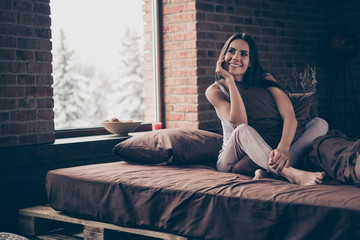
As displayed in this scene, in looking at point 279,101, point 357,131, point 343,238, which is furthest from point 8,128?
point 357,131

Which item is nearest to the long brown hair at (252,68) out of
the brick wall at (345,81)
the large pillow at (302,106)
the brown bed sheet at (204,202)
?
the large pillow at (302,106)

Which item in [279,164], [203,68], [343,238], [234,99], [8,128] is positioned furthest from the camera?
[203,68]

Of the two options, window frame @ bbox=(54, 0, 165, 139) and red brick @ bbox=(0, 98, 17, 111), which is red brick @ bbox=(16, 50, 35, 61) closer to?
red brick @ bbox=(0, 98, 17, 111)

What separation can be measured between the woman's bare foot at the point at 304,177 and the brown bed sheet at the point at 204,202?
0.08 meters

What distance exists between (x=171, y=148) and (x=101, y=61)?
50.4 inches

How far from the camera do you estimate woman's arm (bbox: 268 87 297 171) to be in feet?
8.52

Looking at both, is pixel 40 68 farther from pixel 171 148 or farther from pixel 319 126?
pixel 319 126

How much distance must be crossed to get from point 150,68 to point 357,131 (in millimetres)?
2249

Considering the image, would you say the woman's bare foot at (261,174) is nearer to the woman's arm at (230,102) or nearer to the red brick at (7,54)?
the woman's arm at (230,102)

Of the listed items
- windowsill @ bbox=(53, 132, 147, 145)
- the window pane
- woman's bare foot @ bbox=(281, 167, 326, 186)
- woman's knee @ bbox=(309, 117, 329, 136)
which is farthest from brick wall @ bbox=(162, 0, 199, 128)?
woman's bare foot @ bbox=(281, 167, 326, 186)

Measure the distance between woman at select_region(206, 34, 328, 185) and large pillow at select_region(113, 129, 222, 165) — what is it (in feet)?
0.64

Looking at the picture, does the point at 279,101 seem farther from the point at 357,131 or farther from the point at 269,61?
the point at 357,131

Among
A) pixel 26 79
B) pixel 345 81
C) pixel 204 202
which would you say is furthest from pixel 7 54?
pixel 345 81

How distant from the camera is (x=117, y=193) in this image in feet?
8.72
